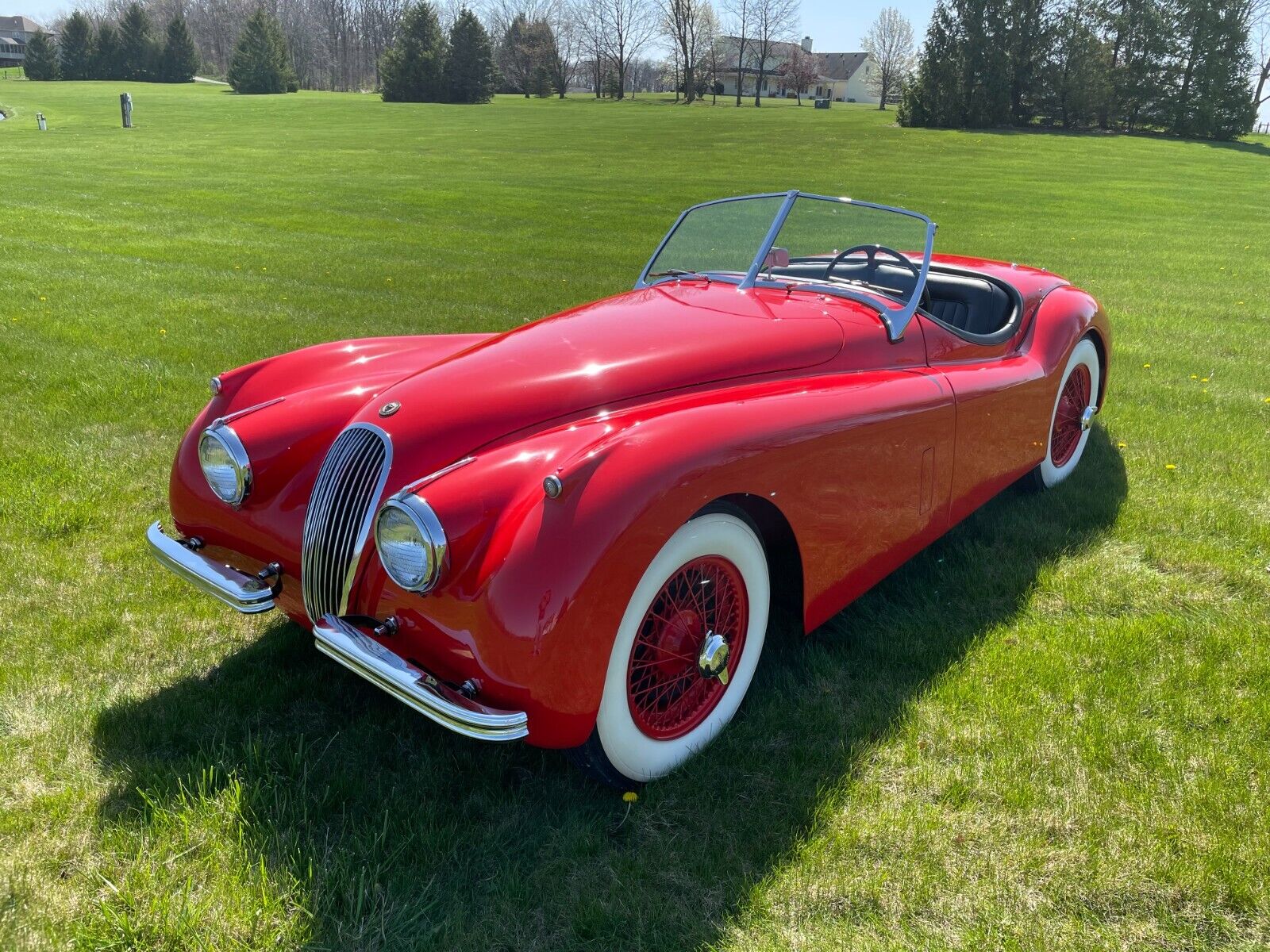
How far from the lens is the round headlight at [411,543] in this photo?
2227 millimetres

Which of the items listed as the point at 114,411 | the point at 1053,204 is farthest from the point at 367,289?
the point at 1053,204

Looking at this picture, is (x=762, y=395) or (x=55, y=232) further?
(x=55, y=232)

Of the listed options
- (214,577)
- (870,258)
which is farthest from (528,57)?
(214,577)

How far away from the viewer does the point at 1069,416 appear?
4758 mm

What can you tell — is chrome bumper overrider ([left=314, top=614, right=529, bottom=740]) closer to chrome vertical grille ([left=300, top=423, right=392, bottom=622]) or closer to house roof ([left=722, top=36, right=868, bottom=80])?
chrome vertical grille ([left=300, top=423, right=392, bottom=622])

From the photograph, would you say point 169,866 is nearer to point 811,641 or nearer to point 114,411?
point 811,641

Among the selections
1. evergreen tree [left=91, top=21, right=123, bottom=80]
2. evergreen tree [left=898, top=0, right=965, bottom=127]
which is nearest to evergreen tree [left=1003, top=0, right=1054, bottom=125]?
evergreen tree [left=898, top=0, right=965, bottom=127]

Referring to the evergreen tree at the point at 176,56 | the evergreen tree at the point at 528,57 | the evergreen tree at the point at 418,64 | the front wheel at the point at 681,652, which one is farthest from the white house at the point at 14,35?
the front wheel at the point at 681,652

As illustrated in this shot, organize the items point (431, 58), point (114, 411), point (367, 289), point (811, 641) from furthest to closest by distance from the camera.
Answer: point (431, 58) < point (367, 289) < point (114, 411) < point (811, 641)

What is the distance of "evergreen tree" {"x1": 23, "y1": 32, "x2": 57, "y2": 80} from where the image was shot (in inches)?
2373

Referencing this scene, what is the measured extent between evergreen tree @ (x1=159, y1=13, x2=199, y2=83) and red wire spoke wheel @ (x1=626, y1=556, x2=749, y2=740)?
7203 centimetres

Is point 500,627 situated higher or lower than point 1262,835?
higher

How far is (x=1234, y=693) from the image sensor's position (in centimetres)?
295

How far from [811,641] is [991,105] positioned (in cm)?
4416
